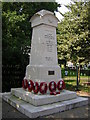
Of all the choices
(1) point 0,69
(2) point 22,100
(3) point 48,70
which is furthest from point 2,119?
(1) point 0,69

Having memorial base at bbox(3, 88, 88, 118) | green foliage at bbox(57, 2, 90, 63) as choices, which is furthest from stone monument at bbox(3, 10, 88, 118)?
green foliage at bbox(57, 2, 90, 63)

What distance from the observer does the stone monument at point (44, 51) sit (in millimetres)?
6129

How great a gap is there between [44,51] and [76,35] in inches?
212

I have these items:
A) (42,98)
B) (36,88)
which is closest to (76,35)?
(36,88)

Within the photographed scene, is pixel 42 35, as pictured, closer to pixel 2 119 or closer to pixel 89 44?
pixel 2 119

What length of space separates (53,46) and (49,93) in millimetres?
2352

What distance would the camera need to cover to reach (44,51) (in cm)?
624

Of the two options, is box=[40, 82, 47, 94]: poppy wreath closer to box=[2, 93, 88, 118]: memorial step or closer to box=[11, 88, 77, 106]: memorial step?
box=[11, 88, 77, 106]: memorial step

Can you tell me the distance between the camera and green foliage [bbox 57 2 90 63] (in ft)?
34.8

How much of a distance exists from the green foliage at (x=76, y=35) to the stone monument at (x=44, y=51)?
4526 mm

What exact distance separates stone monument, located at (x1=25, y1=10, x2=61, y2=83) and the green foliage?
4526 mm

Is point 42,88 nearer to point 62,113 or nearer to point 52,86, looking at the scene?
point 52,86

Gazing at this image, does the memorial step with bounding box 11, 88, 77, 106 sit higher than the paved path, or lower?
higher

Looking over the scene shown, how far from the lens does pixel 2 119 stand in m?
4.29
